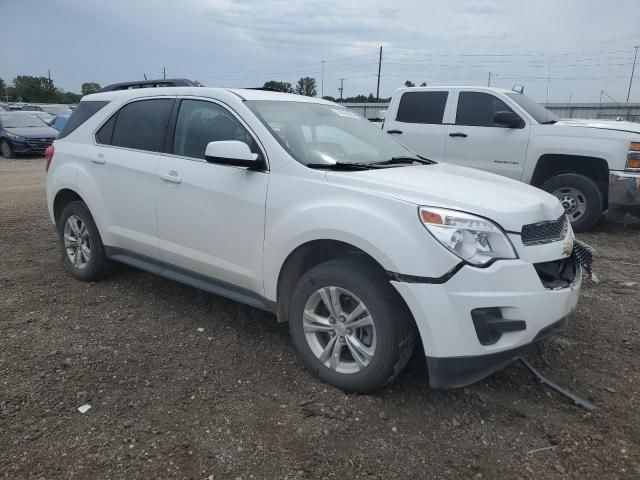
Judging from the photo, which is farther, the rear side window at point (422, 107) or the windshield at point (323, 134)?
the rear side window at point (422, 107)

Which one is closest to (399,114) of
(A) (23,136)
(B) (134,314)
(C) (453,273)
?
(B) (134,314)

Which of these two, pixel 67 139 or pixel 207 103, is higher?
pixel 207 103

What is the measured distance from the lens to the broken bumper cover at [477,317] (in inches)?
101

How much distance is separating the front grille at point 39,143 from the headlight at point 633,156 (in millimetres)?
16928

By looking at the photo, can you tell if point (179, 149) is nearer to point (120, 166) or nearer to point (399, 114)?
point (120, 166)

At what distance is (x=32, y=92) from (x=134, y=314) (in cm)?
8003

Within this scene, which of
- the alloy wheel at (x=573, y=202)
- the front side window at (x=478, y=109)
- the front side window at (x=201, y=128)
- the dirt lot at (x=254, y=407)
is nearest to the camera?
the dirt lot at (x=254, y=407)

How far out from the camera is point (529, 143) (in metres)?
7.34

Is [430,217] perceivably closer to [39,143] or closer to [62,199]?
[62,199]

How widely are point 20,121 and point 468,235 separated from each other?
20.1m

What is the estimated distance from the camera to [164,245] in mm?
3951

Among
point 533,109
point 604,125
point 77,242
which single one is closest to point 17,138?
point 77,242

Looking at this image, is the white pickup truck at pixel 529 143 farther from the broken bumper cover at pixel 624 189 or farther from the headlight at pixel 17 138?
the headlight at pixel 17 138

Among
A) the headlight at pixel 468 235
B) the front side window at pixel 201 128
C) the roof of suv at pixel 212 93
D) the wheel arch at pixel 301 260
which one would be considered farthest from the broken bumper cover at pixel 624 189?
the front side window at pixel 201 128
